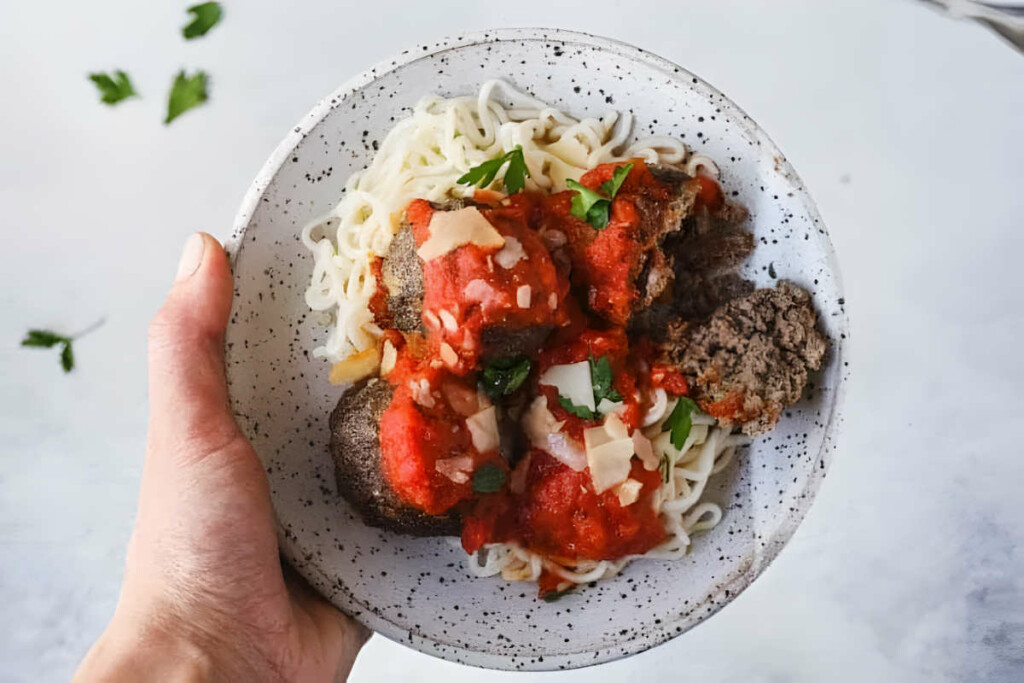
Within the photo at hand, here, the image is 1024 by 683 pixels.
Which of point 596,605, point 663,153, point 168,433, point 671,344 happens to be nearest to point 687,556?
point 596,605

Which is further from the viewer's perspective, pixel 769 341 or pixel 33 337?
pixel 33 337

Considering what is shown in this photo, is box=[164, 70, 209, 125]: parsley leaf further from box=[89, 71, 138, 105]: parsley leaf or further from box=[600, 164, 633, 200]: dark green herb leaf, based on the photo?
box=[600, 164, 633, 200]: dark green herb leaf

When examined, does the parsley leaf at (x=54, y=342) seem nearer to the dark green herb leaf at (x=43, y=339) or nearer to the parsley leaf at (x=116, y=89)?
the dark green herb leaf at (x=43, y=339)

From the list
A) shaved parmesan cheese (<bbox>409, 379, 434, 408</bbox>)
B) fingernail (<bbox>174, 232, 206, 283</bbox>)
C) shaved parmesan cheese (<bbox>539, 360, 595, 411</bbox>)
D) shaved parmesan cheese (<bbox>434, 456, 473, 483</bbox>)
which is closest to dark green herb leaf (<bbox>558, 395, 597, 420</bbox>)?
shaved parmesan cheese (<bbox>539, 360, 595, 411</bbox>)

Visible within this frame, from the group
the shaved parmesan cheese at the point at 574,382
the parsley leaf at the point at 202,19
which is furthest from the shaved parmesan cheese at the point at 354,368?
the parsley leaf at the point at 202,19

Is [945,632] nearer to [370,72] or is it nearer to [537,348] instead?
[537,348]

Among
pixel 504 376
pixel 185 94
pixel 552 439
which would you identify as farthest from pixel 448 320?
pixel 185 94

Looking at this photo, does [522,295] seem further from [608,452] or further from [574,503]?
[574,503]
